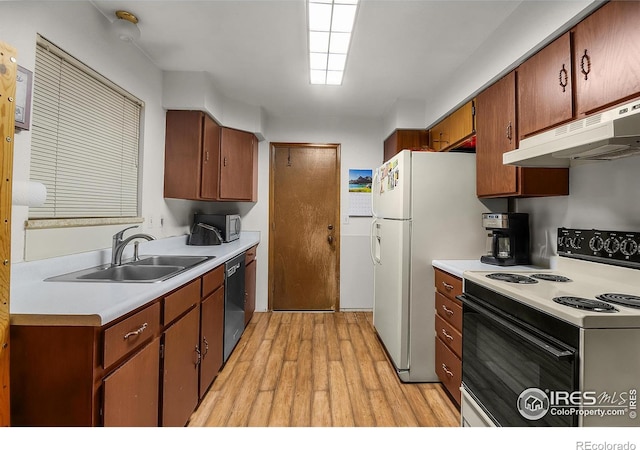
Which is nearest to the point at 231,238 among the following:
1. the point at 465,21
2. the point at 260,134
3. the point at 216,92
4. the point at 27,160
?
the point at 260,134

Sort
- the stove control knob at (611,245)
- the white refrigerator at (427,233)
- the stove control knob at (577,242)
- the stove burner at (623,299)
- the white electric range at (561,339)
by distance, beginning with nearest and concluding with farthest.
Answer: the white electric range at (561,339) → the stove burner at (623,299) → the stove control knob at (611,245) → the stove control knob at (577,242) → the white refrigerator at (427,233)

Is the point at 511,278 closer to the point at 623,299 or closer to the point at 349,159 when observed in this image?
the point at 623,299

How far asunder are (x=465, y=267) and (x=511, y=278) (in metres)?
0.44

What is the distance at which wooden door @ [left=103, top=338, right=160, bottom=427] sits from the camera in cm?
101

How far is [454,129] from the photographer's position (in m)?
2.59

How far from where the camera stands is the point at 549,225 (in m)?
1.92

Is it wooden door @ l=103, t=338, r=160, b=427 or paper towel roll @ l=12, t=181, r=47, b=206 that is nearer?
paper towel roll @ l=12, t=181, r=47, b=206

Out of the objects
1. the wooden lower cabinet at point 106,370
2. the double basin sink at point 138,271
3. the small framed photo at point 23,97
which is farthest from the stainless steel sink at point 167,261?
the small framed photo at point 23,97

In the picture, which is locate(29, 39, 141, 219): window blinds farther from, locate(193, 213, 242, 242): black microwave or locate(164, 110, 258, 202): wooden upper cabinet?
locate(193, 213, 242, 242): black microwave

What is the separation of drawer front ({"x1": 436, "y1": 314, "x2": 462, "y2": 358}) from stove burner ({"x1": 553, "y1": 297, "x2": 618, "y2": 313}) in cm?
79

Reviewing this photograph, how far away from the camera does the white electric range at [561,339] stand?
925 millimetres

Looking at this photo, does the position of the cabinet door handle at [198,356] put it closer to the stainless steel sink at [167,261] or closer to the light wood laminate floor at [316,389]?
the light wood laminate floor at [316,389]

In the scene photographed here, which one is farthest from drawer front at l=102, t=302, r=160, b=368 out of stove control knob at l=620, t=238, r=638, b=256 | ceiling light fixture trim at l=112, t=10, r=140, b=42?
stove control knob at l=620, t=238, r=638, b=256

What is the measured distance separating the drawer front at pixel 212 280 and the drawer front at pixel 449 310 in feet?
5.07
